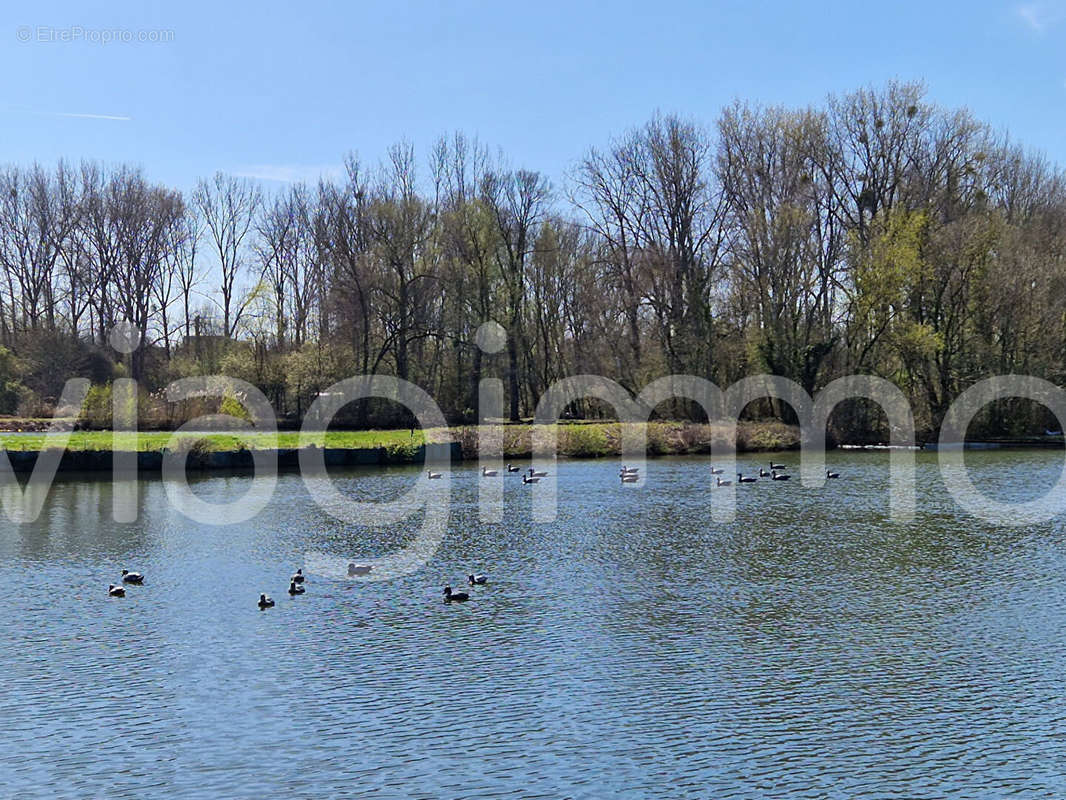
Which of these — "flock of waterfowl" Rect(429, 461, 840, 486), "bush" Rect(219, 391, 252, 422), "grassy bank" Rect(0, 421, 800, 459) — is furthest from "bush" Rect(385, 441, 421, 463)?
"bush" Rect(219, 391, 252, 422)

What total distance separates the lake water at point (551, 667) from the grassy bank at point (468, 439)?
1319cm

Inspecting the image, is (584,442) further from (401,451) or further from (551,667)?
(551,667)

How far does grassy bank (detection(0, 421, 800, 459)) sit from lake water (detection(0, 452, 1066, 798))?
1319 cm

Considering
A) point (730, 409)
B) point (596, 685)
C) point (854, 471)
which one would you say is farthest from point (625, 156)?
point (596, 685)

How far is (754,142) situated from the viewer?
151 ft

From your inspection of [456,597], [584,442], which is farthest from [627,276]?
[456,597]

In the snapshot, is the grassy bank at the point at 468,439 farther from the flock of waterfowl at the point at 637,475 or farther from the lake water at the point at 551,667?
the lake water at the point at 551,667

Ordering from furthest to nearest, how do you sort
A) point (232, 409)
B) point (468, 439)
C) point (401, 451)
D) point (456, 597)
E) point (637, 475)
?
point (232, 409), point (468, 439), point (401, 451), point (637, 475), point (456, 597)

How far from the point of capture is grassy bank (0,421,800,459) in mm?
33594

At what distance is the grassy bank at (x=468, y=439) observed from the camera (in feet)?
110

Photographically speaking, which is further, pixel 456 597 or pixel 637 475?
pixel 637 475

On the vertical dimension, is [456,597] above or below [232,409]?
below

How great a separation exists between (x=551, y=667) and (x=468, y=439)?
2683cm

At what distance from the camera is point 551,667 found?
37.8 feet
